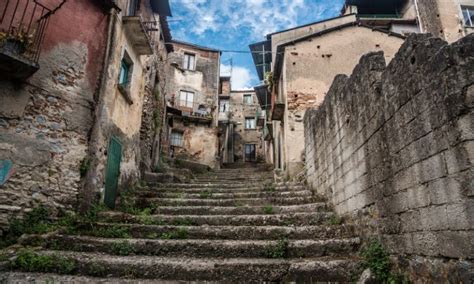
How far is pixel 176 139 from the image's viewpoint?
18469 millimetres

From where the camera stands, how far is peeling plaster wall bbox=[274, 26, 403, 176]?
9.20 metres

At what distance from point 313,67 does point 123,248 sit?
8223 millimetres

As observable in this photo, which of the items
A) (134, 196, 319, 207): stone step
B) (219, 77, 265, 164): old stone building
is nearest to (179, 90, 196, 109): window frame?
(219, 77, 265, 164): old stone building

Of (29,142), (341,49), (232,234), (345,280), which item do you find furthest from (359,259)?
(341,49)

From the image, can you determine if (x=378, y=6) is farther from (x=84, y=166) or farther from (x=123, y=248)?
(x=123, y=248)

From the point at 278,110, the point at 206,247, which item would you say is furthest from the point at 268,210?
the point at 278,110

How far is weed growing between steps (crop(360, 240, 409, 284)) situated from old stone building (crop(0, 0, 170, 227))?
4706mm

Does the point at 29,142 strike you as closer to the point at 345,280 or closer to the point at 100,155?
the point at 100,155

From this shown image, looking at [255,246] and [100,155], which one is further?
[100,155]

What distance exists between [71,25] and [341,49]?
26.9 feet

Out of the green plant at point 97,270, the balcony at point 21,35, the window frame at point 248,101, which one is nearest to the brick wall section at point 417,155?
the green plant at point 97,270

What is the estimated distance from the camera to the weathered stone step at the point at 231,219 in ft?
15.6

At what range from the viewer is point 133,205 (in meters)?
6.15

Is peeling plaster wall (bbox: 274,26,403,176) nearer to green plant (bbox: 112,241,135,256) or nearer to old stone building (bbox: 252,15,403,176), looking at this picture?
old stone building (bbox: 252,15,403,176)
